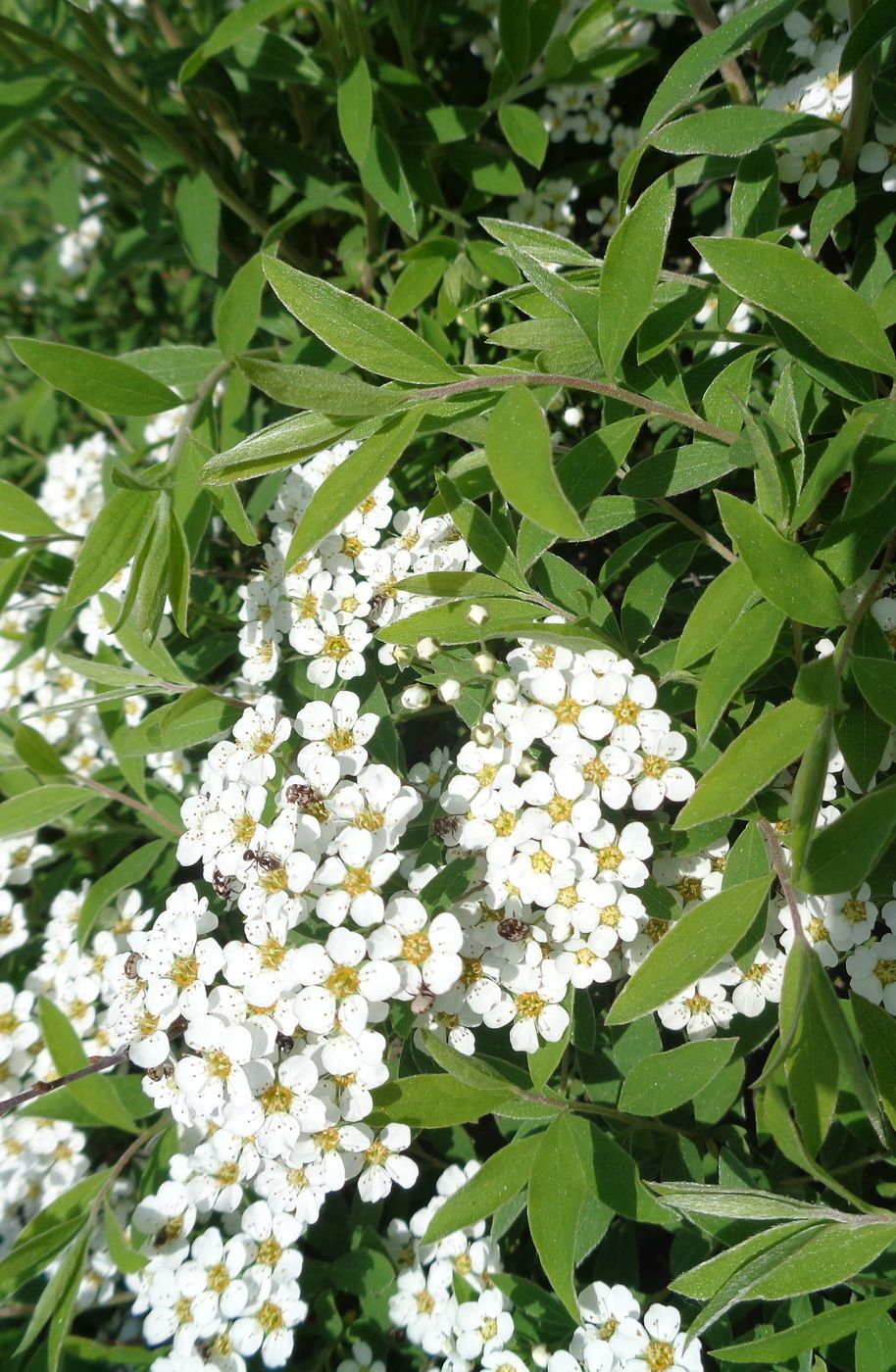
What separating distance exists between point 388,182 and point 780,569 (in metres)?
1.22

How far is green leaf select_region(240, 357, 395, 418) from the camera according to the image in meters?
1.23

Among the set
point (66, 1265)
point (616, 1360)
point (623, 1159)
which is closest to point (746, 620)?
point (623, 1159)

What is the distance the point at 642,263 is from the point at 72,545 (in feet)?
5.64

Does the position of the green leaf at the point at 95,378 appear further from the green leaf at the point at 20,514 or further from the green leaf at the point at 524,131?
the green leaf at the point at 524,131

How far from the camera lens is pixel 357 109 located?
188 centimetres

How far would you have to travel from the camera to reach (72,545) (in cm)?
257

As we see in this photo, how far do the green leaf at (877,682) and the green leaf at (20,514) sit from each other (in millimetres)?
1408

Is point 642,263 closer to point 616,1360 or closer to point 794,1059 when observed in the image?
point 794,1059

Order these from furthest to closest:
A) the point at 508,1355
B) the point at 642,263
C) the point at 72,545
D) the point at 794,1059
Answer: the point at 72,545 < the point at 508,1355 < the point at 642,263 < the point at 794,1059

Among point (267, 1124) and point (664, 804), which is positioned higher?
point (267, 1124)

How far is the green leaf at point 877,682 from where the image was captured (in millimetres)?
1220

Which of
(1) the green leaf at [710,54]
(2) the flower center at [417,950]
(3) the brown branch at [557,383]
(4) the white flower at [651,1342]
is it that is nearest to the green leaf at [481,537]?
(3) the brown branch at [557,383]

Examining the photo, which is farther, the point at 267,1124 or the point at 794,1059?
the point at 267,1124

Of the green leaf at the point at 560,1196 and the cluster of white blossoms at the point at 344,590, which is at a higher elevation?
the cluster of white blossoms at the point at 344,590
